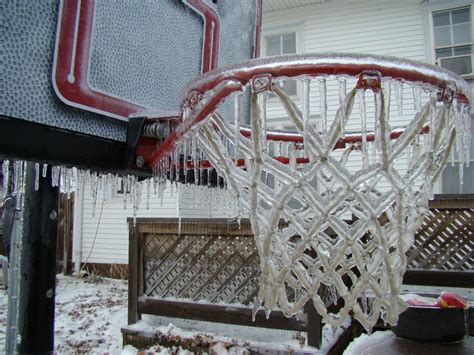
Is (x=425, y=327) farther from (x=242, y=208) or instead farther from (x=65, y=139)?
(x=65, y=139)

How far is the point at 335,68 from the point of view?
1.28 meters

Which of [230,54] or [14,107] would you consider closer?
[14,107]

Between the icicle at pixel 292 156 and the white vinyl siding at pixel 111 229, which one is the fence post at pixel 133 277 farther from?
the white vinyl siding at pixel 111 229

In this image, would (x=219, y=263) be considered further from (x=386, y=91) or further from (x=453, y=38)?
(x=453, y=38)

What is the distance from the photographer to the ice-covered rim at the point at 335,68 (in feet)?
4.21

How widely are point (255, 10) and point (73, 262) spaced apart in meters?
7.56

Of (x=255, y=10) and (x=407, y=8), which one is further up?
(x=407, y=8)

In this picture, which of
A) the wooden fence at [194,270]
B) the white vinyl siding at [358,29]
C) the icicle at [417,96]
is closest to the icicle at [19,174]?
the icicle at [417,96]

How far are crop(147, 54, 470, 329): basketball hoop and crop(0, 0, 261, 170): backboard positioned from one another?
29 centimetres

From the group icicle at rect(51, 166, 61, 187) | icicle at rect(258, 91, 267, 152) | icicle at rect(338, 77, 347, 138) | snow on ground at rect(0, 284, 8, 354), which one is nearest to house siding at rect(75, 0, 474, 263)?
snow on ground at rect(0, 284, 8, 354)

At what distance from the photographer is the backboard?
53.5 inches

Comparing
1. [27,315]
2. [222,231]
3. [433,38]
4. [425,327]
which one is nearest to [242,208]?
[27,315]

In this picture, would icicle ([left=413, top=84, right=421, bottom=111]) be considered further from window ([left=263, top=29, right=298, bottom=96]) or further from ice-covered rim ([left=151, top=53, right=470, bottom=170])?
window ([left=263, top=29, right=298, bottom=96])

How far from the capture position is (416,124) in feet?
5.12
